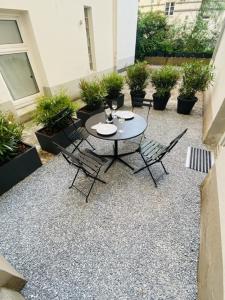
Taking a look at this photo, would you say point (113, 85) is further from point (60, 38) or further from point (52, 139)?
point (52, 139)

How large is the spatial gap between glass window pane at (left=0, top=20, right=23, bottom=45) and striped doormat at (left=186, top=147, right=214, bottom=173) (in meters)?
4.38

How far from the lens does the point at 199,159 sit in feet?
9.03

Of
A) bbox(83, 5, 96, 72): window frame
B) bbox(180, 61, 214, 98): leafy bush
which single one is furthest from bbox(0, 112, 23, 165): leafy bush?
bbox(83, 5, 96, 72): window frame

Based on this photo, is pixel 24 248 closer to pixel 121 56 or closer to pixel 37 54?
pixel 37 54

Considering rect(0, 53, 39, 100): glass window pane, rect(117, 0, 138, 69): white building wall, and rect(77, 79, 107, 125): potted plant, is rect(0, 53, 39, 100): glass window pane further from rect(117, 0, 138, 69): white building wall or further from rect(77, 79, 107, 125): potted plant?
rect(117, 0, 138, 69): white building wall

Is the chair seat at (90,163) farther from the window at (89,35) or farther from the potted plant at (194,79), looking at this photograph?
the window at (89,35)

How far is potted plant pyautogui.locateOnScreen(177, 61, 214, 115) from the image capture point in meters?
3.55

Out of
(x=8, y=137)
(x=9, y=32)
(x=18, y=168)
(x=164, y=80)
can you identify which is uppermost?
(x=9, y=32)

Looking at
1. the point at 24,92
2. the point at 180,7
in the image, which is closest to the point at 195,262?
the point at 24,92

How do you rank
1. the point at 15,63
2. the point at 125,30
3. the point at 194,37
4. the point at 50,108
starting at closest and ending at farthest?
1. the point at 50,108
2. the point at 15,63
3. the point at 125,30
4. the point at 194,37

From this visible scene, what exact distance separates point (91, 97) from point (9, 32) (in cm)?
219

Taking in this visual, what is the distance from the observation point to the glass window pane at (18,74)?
3.56 meters

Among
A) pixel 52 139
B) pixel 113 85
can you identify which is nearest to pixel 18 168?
pixel 52 139

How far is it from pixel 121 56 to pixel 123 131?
6506mm
